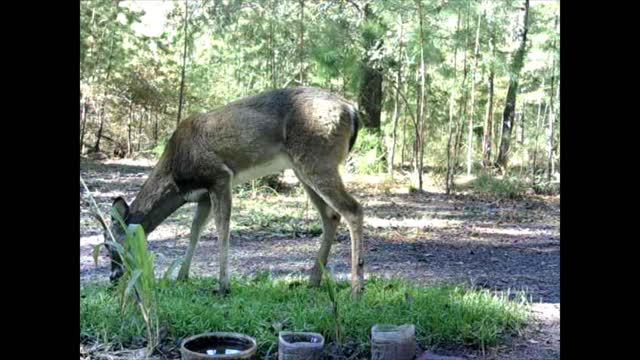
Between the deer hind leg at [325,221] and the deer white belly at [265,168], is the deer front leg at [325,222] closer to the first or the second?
the deer hind leg at [325,221]

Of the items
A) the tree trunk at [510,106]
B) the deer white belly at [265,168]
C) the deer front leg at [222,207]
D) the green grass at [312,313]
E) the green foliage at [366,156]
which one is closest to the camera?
the green grass at [312,313]

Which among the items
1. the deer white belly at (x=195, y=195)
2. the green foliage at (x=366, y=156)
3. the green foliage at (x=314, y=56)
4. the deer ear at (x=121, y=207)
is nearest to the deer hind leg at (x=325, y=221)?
the deer white belly at (x=195, y=195)

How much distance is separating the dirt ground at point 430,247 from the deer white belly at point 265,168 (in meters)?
1.06

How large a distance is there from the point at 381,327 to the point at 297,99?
8.24 feet

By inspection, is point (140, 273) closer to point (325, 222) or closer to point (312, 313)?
point (312, 313)

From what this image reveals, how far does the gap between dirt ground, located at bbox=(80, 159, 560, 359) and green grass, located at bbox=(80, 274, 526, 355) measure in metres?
0.22

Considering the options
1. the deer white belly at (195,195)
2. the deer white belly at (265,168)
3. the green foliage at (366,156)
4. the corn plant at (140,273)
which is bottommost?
the corn plant at (140,273)

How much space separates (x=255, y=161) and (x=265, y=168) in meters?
0.13

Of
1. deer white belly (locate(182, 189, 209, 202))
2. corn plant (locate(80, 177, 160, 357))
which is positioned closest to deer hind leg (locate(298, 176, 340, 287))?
deer white belly (locate(182, 189, 209, 202))

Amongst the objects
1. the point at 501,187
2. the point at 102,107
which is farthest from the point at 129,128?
the point at 501,187

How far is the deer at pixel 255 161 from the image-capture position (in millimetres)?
5348

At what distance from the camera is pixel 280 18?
12812mm
